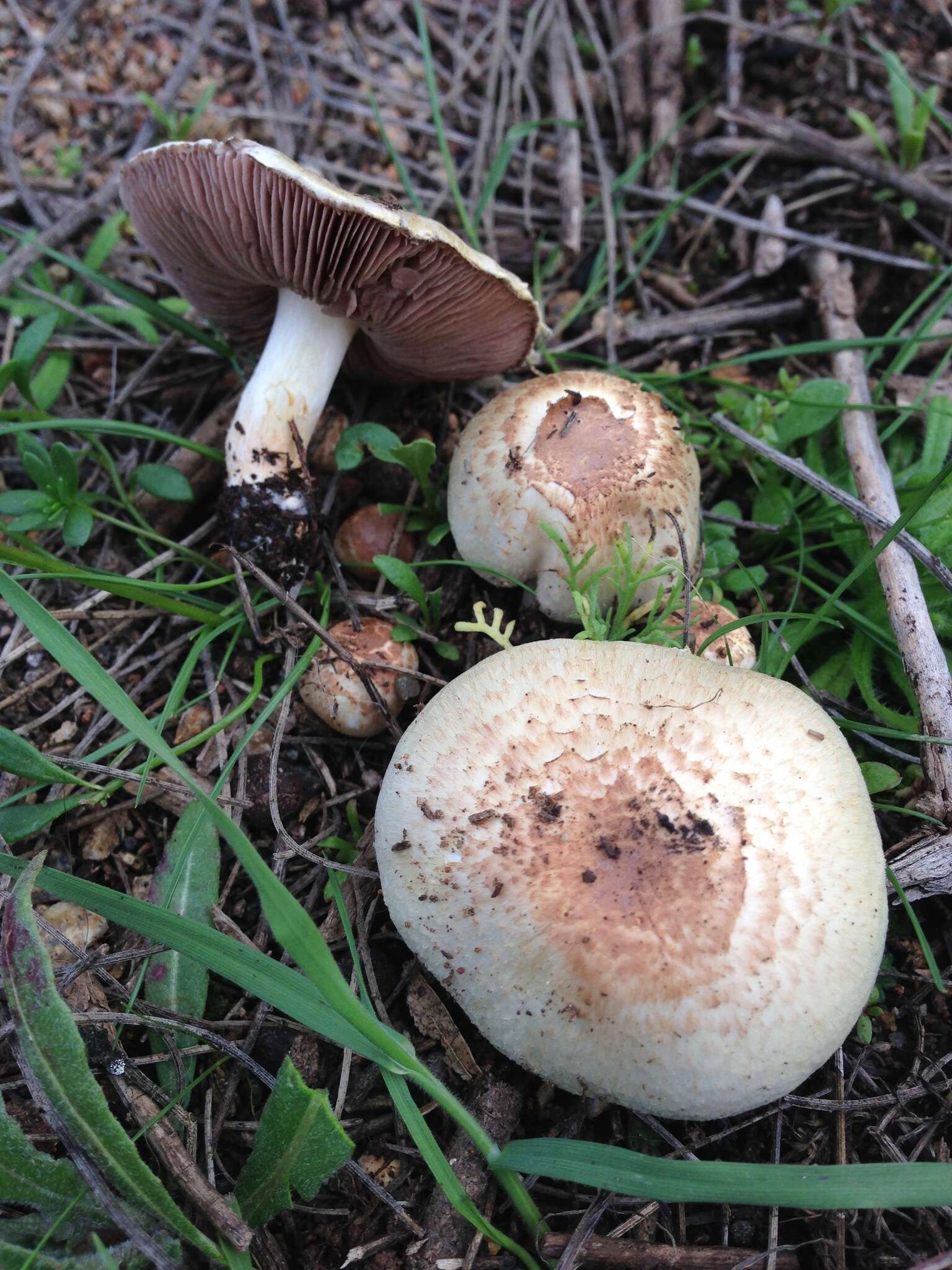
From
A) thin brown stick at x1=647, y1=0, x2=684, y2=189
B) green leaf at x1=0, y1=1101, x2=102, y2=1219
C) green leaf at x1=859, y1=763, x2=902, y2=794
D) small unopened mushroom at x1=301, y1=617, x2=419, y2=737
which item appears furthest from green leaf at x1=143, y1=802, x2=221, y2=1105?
thin brown stick at x1=647, y1=0, x2=684, y2=189

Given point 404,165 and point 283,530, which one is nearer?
point 283,530

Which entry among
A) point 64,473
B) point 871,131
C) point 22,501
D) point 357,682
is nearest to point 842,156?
point 871,131

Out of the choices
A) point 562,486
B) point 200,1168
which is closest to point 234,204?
point 562,486

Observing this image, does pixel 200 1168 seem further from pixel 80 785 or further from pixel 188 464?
pixel 188 464

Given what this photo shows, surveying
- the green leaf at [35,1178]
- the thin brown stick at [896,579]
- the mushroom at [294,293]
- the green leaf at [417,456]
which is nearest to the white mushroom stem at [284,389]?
the mushroom at [294,293]

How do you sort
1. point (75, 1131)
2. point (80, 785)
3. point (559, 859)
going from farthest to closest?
point (80, 785) → point (559, 859) → point (75, 1131)

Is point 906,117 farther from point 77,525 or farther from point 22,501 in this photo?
point 22,501

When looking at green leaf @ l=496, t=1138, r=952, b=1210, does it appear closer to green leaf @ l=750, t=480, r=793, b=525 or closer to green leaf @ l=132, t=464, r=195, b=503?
green leaf @ l=750, t=480, r=793, b=525
